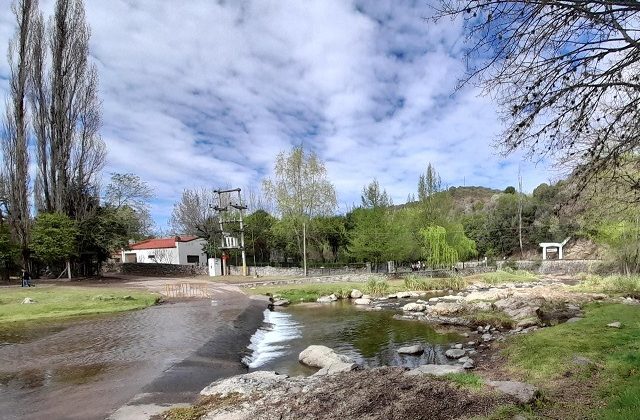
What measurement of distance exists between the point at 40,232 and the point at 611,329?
36156 millimetres

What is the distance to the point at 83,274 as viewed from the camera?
3766cm

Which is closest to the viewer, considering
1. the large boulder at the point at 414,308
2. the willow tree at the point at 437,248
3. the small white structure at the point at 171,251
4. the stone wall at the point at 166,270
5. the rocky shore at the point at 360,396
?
the rocky shore at the point at 360,396

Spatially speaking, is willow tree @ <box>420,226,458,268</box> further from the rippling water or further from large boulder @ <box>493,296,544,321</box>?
the rippling water

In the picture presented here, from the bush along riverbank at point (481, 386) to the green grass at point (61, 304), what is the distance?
12505mm

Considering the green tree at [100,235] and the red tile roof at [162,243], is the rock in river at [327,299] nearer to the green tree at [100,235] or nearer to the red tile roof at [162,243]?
the green tree at [100,235]

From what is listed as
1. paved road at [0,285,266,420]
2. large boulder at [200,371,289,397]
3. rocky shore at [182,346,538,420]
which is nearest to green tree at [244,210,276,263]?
paved road at [0,285,266,420]

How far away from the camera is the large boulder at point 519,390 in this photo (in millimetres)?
5684

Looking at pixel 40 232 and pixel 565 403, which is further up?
pixel 40 232

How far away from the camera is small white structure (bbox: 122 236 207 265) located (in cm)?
5888

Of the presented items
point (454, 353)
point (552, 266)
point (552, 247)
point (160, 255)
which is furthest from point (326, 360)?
point (552, 247)

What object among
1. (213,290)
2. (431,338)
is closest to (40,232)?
(213,290)

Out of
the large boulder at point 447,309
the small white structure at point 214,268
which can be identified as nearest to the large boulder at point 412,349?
the large boulder at point 447,309

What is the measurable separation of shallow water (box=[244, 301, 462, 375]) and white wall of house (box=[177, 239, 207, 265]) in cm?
4176

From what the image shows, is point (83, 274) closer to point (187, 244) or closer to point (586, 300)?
point (187, 244)
